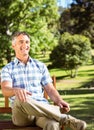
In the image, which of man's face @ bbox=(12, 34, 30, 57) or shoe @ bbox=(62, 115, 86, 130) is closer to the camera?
shoe @ bbox=(62, 115, 86, 130)

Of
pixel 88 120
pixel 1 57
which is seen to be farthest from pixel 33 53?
Result: pixel 88 120

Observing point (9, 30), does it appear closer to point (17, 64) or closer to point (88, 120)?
point (88, 120)

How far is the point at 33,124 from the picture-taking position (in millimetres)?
4961

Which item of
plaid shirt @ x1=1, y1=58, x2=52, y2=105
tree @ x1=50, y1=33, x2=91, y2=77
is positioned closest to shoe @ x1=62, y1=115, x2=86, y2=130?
plaid shirt @ x1=1, y1=58, x2=52, y2=105

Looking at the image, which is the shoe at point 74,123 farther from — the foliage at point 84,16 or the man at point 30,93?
the foliage at point 84,16

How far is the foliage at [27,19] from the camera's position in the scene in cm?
3316

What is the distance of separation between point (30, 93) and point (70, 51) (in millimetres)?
29297

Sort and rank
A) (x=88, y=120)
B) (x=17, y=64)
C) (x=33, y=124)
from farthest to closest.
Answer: (x=88, y=120) → (x=17, y=64) → (x=33, y=124)

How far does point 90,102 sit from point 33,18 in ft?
76.6

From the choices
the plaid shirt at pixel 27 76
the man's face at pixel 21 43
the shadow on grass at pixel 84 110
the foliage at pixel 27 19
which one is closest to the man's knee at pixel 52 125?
the plaid shirt at pixel 27 76

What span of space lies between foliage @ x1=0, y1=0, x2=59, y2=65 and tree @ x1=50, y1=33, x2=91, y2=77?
134cm

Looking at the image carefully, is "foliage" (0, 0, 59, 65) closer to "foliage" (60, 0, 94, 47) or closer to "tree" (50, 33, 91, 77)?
"tree" (50, 33, 91, 77)

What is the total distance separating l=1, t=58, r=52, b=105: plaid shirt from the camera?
5.19m

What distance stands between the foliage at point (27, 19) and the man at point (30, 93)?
2734 centimetres
